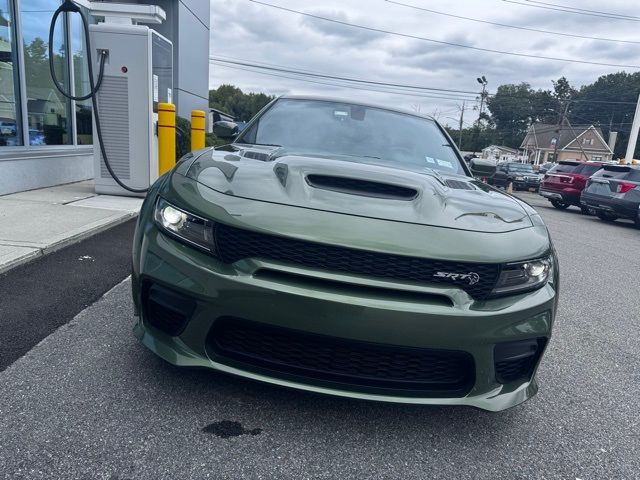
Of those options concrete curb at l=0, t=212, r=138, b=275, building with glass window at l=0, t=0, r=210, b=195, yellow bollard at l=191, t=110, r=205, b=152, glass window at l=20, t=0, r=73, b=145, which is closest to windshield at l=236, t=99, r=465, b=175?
concrete curb at l=0, t=212, r=138, b=275

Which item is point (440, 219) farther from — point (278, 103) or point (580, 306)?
point (580, 306)

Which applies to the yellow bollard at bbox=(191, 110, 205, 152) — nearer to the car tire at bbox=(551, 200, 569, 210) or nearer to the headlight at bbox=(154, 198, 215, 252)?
the headlight at bbox=(154, 198, 215, 252)

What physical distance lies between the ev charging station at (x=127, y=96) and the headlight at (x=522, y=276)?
5.91 meters

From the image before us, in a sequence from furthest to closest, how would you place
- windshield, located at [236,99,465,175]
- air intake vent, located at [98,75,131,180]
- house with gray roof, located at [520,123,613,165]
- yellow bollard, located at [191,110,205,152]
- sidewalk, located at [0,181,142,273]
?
house with gray roof, located at [520,123,613,165] < yellow bollard, located at [191,110,205,152] < air intake vent, located at [98,75,131,180] < sidewalk, located at [0,181,142,273] < windshield, located at [236,99,465,175]

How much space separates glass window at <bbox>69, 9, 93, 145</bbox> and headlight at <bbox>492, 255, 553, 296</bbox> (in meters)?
8.09

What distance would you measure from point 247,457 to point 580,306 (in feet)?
12.0

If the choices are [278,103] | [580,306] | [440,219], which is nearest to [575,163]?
[580,306]

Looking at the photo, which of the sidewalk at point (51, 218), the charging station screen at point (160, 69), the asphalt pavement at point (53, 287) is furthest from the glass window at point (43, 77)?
the asphalt pavement at point (53, 287)

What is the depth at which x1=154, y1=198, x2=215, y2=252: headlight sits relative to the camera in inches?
74.7

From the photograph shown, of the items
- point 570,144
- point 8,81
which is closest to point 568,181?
point 8,81

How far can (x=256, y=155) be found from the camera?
257cm

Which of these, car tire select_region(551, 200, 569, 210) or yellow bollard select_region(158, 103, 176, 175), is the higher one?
yellow bollard select_region(158, 103, 176, 175)

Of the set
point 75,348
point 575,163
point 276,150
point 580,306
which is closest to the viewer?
point 75,348

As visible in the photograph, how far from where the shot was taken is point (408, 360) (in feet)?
6.17
